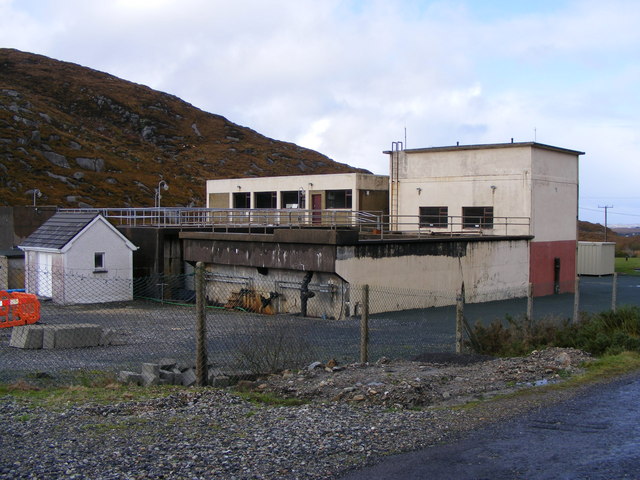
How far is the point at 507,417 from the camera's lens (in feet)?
25.8

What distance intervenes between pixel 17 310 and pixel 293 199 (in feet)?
103

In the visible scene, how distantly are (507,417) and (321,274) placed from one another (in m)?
18.3

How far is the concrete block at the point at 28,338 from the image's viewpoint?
15.9m

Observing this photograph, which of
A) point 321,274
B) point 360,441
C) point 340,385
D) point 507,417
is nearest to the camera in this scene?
point 360,441

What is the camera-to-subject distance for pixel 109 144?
317ft

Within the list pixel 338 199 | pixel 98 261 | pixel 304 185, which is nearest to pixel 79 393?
pixel 98 261

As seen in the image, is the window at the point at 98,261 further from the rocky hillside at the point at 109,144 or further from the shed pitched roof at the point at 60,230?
the rocky hillside at the point at 109,144

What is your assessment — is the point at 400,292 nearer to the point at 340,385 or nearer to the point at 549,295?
the point at 549,295

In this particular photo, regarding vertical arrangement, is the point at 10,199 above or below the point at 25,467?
above

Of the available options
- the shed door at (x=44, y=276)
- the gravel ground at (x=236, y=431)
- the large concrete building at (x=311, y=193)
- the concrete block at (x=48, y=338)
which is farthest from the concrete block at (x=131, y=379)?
the large concrete building at (x=311, y=193)

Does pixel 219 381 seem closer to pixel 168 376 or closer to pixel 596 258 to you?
pixel 168 376

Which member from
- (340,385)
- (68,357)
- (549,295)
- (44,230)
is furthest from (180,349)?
(549,295)

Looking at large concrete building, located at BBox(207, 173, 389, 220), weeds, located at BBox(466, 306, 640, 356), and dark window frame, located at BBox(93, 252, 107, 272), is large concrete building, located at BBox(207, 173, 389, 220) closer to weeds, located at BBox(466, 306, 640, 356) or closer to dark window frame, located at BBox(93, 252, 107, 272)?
dark window frame, located at BBox(93, 252, 107, 272)

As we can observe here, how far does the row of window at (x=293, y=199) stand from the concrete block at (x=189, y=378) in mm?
36061
